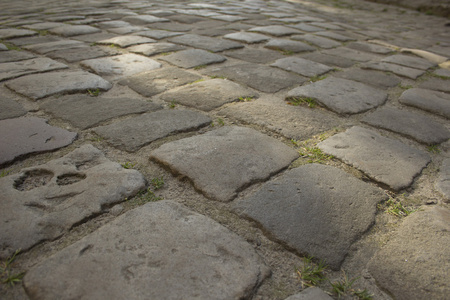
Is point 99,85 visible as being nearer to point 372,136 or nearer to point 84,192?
point 84,192

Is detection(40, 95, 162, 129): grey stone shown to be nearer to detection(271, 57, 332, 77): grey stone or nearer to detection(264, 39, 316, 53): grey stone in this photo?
detection(271, 57, 332, 77): grey stone

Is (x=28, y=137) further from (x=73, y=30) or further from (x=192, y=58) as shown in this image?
(x=73, y=30)

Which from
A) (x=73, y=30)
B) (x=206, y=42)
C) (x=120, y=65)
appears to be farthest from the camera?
(x=73, y=30)

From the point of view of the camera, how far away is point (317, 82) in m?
2.08

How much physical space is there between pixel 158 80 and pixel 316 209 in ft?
4.42

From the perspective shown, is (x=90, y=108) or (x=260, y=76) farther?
(x=260, y=76)

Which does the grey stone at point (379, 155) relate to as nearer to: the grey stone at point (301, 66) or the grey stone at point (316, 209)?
the grey stone at point (316, 209)

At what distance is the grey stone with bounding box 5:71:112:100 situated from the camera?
175 cm

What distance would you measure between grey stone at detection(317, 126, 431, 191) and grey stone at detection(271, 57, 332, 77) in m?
0.86

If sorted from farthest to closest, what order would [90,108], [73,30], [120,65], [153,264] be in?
[73,30]
[120,65]
[90,108]
[153,264]

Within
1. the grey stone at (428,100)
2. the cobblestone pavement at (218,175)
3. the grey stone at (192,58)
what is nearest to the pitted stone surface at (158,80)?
the cobblestone pavement at (218,175)

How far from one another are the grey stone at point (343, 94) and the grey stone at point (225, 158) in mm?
582

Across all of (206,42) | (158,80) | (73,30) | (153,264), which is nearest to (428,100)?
(158,80)

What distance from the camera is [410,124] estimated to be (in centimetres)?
166
